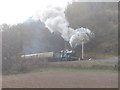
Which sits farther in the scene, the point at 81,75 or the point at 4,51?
the point at 4,51

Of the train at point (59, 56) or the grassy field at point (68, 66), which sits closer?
the grassy field at point (68, 66)

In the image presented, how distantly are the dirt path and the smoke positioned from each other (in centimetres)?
270

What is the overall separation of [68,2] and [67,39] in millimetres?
2765

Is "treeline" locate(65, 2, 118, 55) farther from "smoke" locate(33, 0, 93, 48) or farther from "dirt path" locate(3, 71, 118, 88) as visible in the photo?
"dirt path" locate(3, 71, 118, 88)

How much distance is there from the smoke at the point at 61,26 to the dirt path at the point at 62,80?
2.70 meters

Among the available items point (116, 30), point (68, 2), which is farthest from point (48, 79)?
point (68, 2)

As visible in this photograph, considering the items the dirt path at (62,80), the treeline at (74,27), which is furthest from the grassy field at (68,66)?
the treeline at (74,27)

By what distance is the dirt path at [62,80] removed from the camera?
36.0 feet

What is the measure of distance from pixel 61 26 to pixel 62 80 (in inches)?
209

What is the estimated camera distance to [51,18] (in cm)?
1678

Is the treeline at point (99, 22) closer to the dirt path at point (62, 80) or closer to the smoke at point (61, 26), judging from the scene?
the smoke at point (61, 26)

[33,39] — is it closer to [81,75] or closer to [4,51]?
[4,51]

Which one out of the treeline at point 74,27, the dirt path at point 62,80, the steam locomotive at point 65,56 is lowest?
the dirt path at point 62,80

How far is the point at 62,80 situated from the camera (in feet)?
38.1
